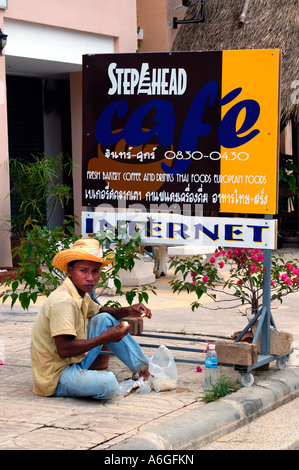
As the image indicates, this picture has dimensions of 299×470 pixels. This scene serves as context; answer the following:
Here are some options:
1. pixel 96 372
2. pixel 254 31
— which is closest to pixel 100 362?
pixel 96 372

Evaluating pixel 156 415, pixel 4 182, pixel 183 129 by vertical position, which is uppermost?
pixel 183 129

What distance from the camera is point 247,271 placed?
6695 millimetres

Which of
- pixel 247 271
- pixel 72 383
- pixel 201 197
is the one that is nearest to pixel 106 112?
pixel 201 197

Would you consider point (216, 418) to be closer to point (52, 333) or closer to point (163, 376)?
point (163, 376)

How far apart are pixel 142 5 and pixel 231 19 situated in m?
1.85

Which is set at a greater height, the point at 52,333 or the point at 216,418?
the point at 52,333

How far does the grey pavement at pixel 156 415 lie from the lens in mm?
4871

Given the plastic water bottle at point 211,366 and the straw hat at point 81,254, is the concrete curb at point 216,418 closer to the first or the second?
the plastic water bottle at point 211,366

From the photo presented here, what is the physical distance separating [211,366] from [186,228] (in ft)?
3.65

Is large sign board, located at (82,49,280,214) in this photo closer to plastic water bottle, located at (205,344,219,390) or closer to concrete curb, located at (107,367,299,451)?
plastic water bottle, located at (205,344,219,390)

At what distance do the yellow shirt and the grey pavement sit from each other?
14cm

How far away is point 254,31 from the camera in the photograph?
14859mm

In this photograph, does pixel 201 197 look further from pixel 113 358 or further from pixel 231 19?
pixel 231 19
